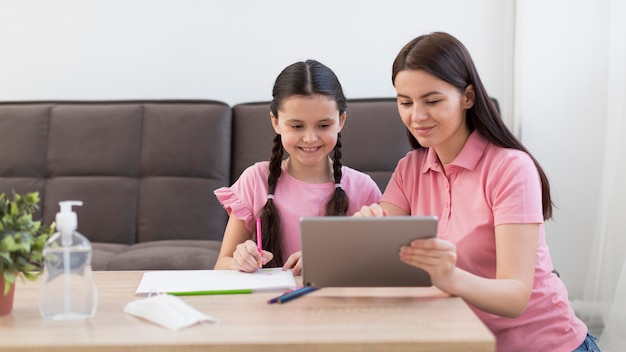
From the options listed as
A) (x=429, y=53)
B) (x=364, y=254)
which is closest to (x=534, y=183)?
(x=429, y=53)

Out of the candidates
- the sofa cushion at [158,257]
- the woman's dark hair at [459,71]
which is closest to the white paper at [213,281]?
the woman's dark hair at [459,71]

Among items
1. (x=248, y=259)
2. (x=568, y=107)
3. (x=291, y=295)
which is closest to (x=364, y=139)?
(x=568, y=107)

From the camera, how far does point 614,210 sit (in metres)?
2.44

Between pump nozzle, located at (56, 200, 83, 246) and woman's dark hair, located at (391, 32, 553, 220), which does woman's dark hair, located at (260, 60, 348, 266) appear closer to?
woman's dark hair, located at (391, 32, 553, 220)

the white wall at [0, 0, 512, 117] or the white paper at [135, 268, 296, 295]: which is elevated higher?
the white wall at [0, 0, 512, 117]

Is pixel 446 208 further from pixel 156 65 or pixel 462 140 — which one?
pixel 156 65

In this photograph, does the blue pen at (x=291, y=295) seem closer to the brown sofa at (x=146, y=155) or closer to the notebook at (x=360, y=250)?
the notebook at (x=360, y=250)

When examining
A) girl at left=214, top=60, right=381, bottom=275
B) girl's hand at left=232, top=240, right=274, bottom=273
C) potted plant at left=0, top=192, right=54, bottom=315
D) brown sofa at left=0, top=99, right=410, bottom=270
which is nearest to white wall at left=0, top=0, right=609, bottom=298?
brown sofa at left=0, top=99, right=410, bottom=270

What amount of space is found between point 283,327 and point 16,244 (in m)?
0.42

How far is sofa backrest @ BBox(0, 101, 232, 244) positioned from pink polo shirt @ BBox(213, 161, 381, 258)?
84 centimetres

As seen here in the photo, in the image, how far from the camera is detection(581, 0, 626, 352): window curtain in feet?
7.69

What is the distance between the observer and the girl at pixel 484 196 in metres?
1.43

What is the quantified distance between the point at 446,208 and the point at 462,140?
0.49ft

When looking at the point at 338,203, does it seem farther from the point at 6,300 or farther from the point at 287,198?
the point at 6,300
